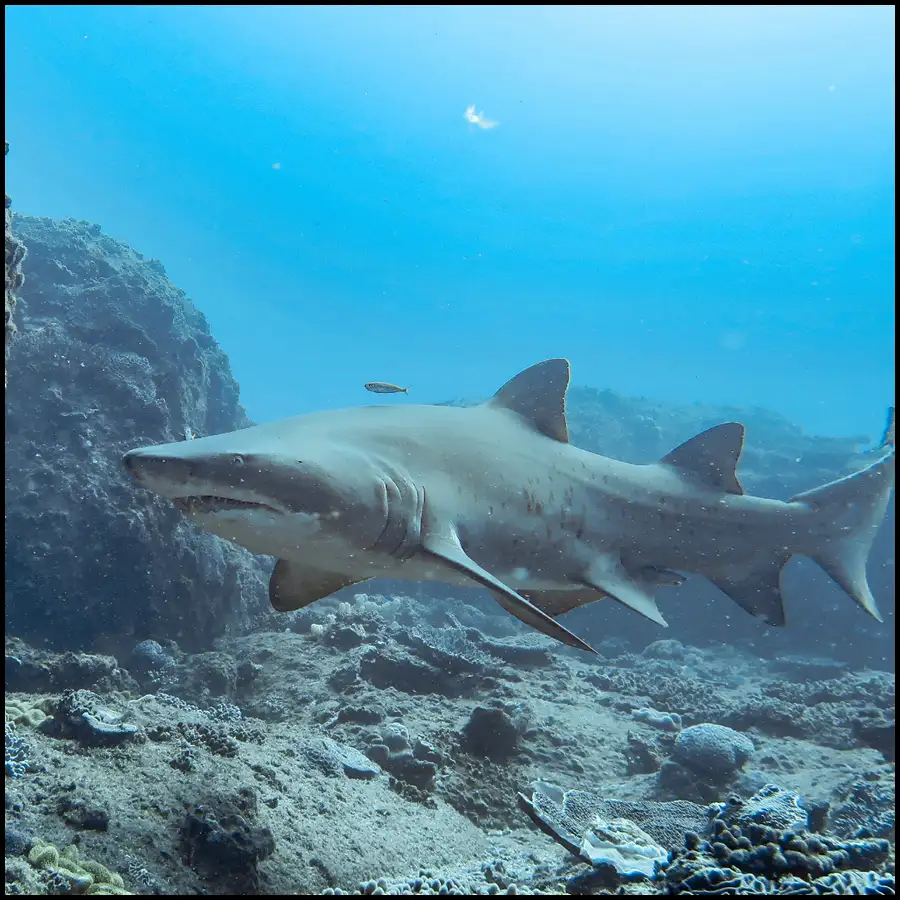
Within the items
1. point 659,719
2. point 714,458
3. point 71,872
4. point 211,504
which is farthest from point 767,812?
point 659,719

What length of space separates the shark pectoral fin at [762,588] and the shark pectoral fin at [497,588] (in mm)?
2758

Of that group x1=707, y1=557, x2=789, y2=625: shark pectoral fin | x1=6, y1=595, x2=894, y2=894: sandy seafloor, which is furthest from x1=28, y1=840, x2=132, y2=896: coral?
x1=707, y1=557, x2=789, y2=625: shark pectoral fin

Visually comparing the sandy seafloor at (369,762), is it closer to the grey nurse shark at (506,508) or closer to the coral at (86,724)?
the coral at (86,724)

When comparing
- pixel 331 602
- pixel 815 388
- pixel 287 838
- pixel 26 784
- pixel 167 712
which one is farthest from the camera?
pixel 815 388

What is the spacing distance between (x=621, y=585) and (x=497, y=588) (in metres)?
2.04

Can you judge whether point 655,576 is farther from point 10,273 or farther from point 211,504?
point 10,273

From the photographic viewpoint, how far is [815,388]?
556ft

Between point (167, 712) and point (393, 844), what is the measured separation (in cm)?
271

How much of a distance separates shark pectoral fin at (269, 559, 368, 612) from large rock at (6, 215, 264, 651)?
649cm

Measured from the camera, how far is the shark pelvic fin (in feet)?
9.79

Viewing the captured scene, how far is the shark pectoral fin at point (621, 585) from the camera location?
176 inches

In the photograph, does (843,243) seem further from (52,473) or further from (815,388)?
(52,473)

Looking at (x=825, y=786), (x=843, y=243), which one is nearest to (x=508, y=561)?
(x=825, y=786)

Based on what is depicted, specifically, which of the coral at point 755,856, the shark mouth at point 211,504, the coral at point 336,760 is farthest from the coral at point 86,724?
the coral at point 755,856
